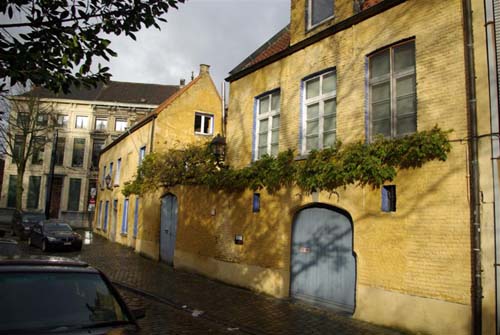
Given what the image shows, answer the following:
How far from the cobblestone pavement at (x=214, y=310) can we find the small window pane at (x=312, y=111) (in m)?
4.84

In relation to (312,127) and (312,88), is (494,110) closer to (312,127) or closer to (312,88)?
(312,127)

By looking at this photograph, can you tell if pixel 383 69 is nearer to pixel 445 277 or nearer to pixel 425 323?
pixel 445 277

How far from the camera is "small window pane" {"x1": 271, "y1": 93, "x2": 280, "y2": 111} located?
1255 centimetres

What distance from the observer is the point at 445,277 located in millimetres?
7453

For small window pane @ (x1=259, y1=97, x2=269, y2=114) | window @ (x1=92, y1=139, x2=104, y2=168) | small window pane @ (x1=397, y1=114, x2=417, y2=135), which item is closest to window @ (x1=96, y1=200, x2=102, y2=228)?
window @ (x1=92, y1=139, x2=104, y2=168)

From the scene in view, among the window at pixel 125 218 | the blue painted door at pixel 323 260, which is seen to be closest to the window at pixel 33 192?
the window at pixel 125 218

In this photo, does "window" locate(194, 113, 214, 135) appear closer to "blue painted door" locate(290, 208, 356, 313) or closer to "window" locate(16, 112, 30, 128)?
"blue painted door" locate(290, 208, 356, 313)

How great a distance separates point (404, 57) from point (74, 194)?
4249 cm

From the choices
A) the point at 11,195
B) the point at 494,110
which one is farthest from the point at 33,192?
the point at 494,110

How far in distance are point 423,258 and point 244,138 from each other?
23.4ft

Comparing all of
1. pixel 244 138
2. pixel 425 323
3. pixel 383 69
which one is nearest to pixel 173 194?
pixel 244 138

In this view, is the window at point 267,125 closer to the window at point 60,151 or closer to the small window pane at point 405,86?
the small window pane at point 405,86

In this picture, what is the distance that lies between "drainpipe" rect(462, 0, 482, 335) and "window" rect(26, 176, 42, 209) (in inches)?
1771

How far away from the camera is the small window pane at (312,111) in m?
11.1
